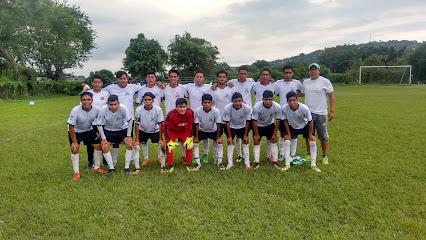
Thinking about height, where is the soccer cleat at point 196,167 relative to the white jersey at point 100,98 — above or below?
below

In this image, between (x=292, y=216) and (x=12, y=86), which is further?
(x=12, y=86)

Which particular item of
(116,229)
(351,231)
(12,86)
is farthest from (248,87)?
(12,86)

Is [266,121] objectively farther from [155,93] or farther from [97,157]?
[97,157]

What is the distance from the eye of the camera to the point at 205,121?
16.3 ft

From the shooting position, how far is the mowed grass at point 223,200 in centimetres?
297

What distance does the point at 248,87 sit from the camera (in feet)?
17.7

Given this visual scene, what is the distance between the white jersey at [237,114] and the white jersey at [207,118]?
0.48 ft

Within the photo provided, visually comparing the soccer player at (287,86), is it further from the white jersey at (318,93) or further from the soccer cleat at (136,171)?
the soccer cleat at (136,171)

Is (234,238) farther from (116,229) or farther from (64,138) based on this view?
(64,138)

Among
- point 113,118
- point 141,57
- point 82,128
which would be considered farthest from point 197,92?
point 141,57

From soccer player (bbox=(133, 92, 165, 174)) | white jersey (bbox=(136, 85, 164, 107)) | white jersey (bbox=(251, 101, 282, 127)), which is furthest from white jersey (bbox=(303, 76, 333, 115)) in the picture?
white jersey (bbox=(136, 85, 164, 107))

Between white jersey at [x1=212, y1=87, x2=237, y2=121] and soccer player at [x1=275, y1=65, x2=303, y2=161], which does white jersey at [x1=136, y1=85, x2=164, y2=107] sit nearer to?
white jersey at [x1=212, y1=87, x2=237, y2=121]

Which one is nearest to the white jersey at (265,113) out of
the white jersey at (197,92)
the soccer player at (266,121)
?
the soccer player at (266,121)

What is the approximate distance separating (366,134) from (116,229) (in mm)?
6969
